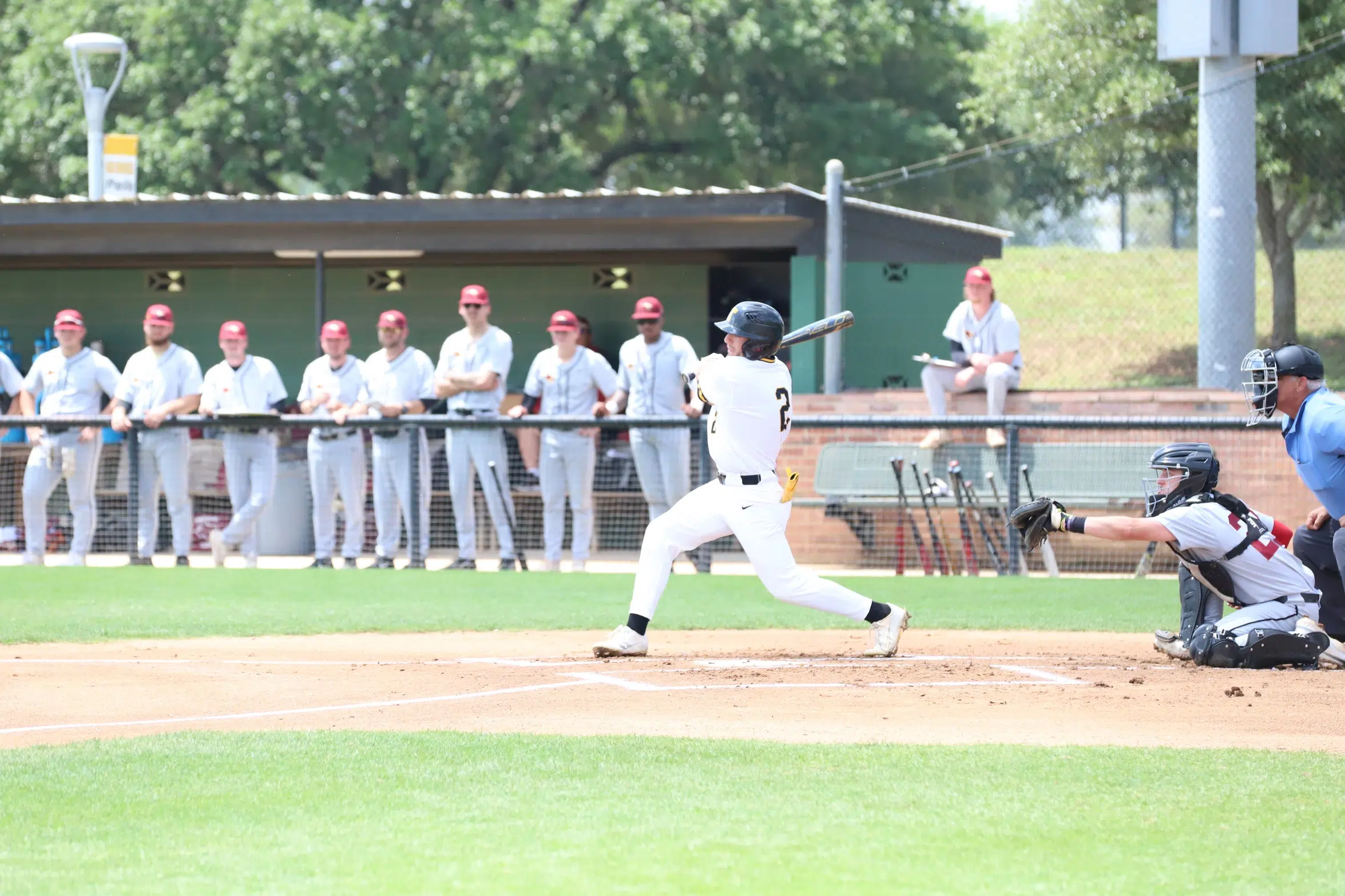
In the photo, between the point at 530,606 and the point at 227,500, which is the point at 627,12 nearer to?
the point at 227,500

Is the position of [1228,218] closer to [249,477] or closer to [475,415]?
[475,415]

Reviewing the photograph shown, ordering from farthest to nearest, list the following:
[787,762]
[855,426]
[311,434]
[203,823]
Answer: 1. [311,434]
2. [855,426]
3. [787,762]
4. [203,823]

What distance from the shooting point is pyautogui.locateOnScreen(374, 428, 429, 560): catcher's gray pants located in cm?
1311

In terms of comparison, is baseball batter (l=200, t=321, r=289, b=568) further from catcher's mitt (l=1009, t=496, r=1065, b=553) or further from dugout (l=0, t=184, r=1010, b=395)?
catcher's mitt (l=1009, t=496, r=1065, b=553)

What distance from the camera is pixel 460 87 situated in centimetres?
2988

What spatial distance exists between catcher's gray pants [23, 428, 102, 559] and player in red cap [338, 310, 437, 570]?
7.08 ft

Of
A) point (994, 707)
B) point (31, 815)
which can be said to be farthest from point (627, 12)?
point (31, 815)

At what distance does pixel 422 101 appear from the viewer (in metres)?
28.9

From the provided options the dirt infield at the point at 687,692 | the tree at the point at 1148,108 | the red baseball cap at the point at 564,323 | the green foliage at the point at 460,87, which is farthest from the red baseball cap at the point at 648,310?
the green foliage at the point at 460,87

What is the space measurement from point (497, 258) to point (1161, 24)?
22.0 feet

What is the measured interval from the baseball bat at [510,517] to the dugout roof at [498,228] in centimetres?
282

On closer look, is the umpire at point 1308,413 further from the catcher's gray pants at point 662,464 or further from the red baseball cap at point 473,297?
the red baseball cap at point 473,297

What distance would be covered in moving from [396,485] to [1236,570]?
730cm

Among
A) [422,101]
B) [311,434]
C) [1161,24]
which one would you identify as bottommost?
[311,434]
